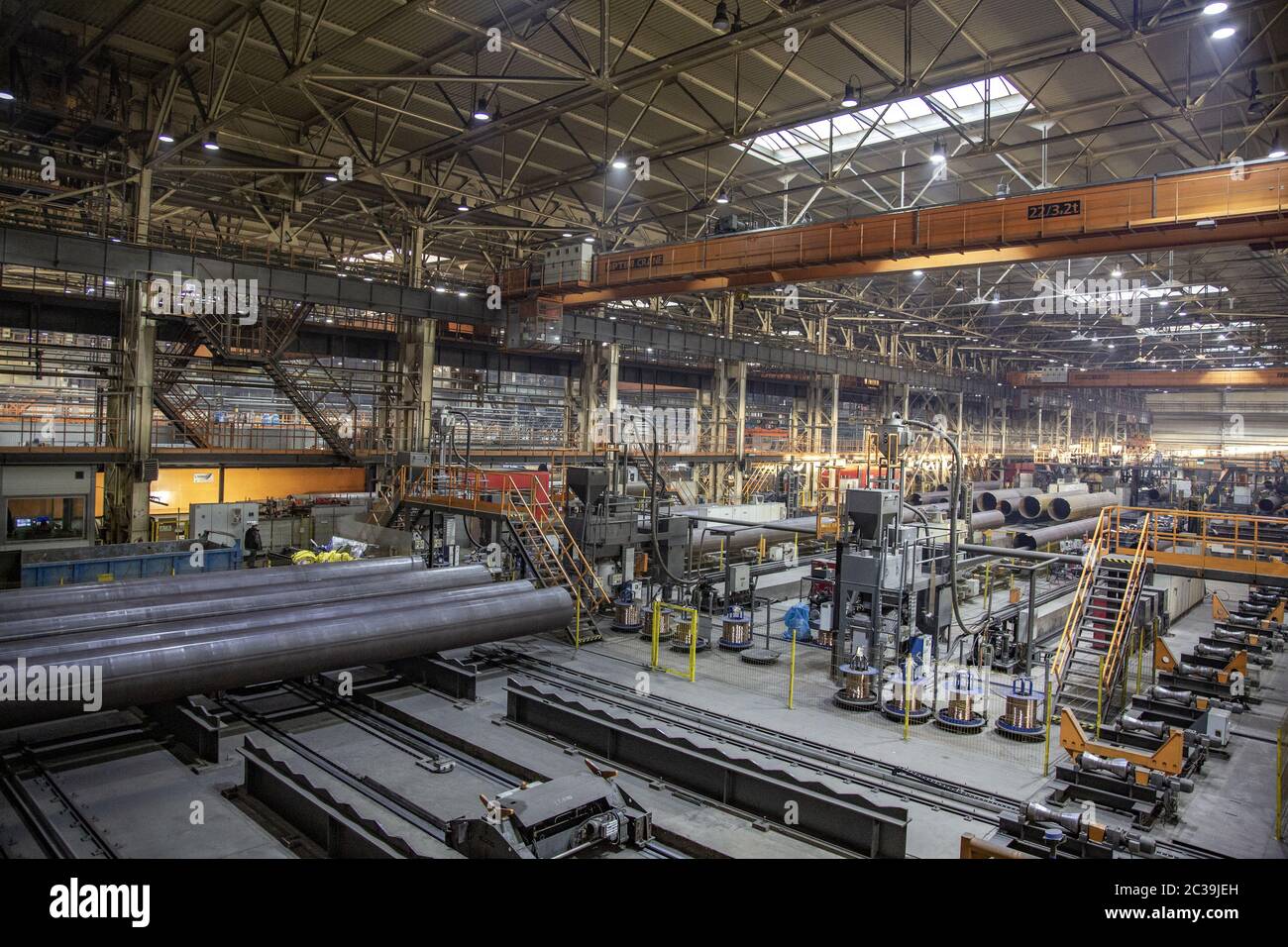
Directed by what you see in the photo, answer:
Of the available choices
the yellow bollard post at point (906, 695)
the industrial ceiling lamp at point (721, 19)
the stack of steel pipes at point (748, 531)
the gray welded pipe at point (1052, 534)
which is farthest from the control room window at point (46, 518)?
the gray welded pipe at point (1052, 534)

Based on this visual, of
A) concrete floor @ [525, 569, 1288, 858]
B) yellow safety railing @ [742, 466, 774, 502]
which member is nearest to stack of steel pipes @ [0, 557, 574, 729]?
concrete floor @ [525, 569, 1288, 858]

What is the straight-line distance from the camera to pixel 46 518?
59.8 feet

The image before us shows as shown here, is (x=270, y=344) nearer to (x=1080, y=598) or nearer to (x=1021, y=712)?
(x=1021, y=712)

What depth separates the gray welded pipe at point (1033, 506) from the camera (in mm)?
26047

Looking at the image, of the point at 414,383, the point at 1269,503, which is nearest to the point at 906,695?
the point at 414,383

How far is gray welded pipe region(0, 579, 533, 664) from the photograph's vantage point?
8289 millimetres

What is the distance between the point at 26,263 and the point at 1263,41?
2533cm

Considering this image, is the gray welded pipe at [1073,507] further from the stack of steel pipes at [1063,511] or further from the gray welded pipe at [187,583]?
the gray welded pipe at [187,583]

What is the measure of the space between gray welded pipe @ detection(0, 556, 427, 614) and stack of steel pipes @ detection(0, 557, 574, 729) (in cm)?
2

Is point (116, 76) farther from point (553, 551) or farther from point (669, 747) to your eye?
point (669, 747)

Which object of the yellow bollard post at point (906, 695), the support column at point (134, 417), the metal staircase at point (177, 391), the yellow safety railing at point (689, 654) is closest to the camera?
the yellow bollard post at point (906, 695)

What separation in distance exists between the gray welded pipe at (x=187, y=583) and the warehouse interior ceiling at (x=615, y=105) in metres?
8.93

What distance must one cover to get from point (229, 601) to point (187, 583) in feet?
3.69

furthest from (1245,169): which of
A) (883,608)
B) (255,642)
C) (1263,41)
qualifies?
(255,642)
